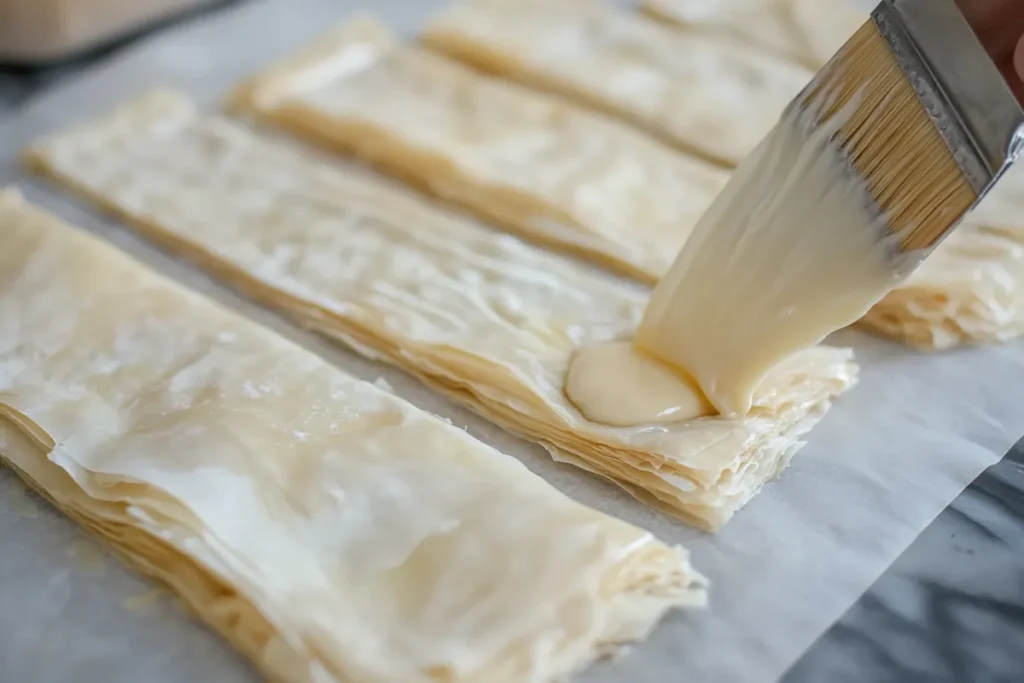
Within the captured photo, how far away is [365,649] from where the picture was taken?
1.20 metres

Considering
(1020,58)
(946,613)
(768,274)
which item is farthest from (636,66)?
(946,613)

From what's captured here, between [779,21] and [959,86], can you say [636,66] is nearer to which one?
[779,21]

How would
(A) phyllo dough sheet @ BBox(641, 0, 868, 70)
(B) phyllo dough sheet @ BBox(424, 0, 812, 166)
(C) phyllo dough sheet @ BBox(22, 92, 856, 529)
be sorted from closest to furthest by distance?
(C) phyllo dough sheet @ BBox(22, 92, 856, 529), (B) phyllo dough sheet @ BBox(424, 0, 812, 166), (A) phyllo dough sheet @ BBox(641, 0, 868, 70)

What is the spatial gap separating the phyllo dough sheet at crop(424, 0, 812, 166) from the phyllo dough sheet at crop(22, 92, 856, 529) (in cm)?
50

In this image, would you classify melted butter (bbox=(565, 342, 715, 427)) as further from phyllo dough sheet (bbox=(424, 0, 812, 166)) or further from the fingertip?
phyllo dough sheet (bbox=(424, 0, 812, 166))

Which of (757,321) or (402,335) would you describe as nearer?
(757,321)

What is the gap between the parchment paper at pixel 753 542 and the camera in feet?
4.33

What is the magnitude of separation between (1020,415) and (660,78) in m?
1.17

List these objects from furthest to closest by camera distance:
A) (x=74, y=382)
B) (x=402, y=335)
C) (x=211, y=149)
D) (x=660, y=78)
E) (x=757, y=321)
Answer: (x=660, y=78)
(x=211, y=149)
(x=402, y=335)
(x=74, y=382)
(x=757, y=321)

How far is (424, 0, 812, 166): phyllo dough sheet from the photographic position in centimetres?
231

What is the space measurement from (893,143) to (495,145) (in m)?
1.06

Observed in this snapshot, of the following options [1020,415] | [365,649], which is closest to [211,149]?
[365,649]

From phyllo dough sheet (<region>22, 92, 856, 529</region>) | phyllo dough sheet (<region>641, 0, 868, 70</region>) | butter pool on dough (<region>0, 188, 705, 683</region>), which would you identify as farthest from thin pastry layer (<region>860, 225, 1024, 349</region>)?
phyllo dough sheet (<region>641, 0, 868, 70</region>)

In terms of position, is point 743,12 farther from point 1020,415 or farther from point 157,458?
point 157,458
